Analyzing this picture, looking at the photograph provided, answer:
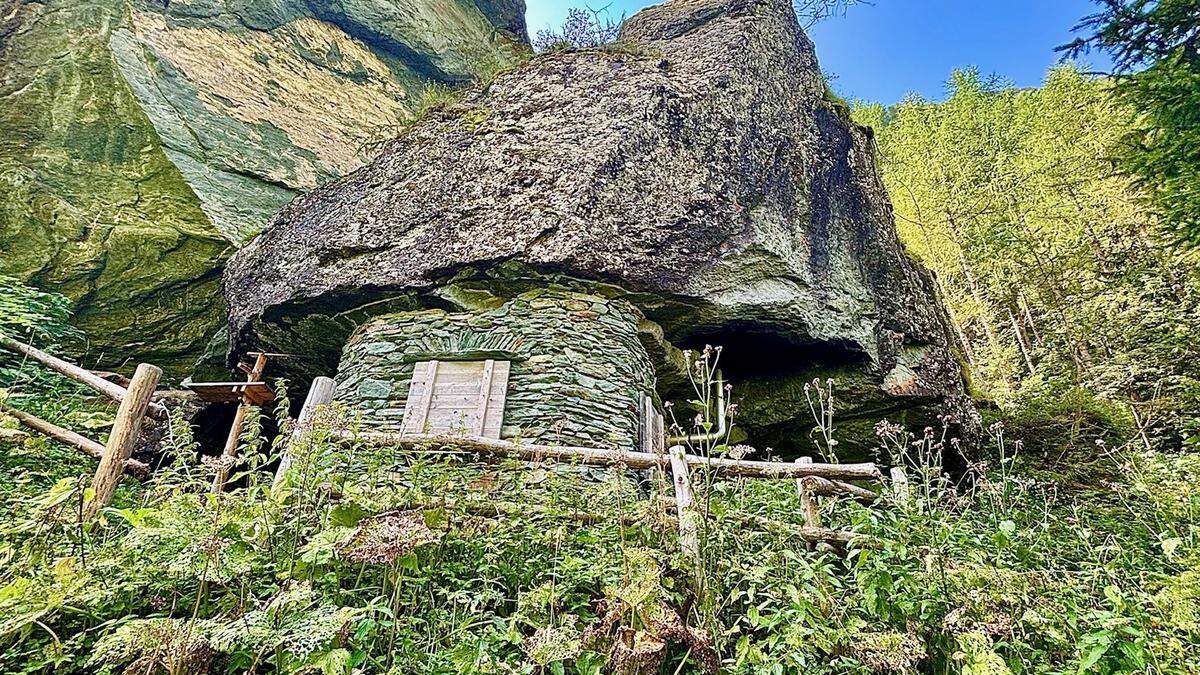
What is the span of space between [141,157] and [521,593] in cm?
956

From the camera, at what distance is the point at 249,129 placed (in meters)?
10.4

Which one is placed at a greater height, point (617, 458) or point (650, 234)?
point (650, 234)

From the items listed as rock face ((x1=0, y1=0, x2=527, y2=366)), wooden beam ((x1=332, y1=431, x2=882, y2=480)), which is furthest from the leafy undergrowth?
rock face ((x1=0, y1=0, x2=527, y2=366))

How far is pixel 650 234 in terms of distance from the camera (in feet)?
21.8

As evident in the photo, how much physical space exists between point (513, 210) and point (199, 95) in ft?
21.7

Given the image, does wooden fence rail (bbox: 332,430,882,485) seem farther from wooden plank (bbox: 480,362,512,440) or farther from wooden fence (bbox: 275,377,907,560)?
wooden plank (bbox: 480,362,512,440)

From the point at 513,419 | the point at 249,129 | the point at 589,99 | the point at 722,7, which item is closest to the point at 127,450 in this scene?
the point at 513,419

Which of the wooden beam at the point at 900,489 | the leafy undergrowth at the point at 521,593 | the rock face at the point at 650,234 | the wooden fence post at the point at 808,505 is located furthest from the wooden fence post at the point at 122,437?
the wooden beam at the point at 900,489

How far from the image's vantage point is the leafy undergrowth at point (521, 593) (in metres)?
2.25

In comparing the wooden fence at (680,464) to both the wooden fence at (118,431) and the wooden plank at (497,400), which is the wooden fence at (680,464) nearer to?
Answer: the wooden fence at (118,431)

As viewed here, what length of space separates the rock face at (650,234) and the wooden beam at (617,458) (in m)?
2.83

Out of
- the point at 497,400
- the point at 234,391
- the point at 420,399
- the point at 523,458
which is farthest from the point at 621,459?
the point at 234,391

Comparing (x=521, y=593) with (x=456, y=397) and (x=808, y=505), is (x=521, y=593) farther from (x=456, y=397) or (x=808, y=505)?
(x=456, y=397)

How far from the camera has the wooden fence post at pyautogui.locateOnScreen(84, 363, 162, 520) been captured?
11.7 feet
